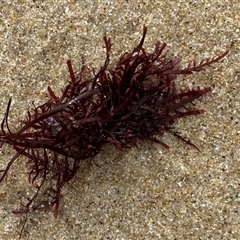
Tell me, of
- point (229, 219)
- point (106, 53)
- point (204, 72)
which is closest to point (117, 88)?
point (106, 53)

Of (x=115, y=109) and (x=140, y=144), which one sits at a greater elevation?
(x=115, y=109)

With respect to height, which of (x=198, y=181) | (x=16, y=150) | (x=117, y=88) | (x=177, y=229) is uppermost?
(x=117, y=88)

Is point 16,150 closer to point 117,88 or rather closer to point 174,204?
point 117,88
